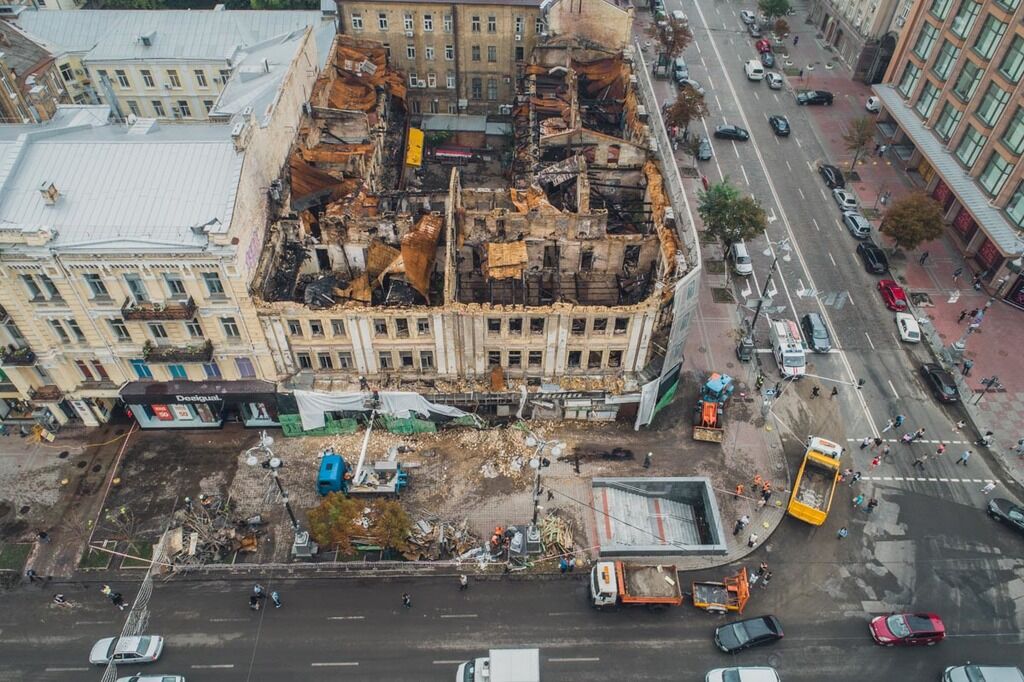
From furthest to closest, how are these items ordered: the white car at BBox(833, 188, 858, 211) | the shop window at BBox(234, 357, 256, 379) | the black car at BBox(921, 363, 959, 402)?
the white car at BBox(833, 188, 858, 211) → the black car at BBox(921, 363, 959, 402) → the shop window at BBox(234, 357, 256, 379)

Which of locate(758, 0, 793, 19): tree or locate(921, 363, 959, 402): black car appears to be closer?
locate(921, 363, 959, 402): black car

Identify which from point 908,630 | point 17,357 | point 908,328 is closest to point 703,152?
point 908,328

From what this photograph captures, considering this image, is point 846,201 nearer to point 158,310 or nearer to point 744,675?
point 744,675

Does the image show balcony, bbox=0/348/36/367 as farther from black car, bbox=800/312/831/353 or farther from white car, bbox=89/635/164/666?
black car, bbox=800/312/831/353

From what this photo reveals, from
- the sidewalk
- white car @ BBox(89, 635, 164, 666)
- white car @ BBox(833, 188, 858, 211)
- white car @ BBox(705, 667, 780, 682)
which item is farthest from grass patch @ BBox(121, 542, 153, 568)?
white car @ BBox(833, 188, 858, 211)

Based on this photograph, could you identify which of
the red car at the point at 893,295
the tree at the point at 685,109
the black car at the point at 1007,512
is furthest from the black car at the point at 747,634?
the tree at the point at 685,109

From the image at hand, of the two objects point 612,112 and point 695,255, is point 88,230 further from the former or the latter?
point 612,112

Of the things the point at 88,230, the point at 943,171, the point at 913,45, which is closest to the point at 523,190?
the point at 88,230
